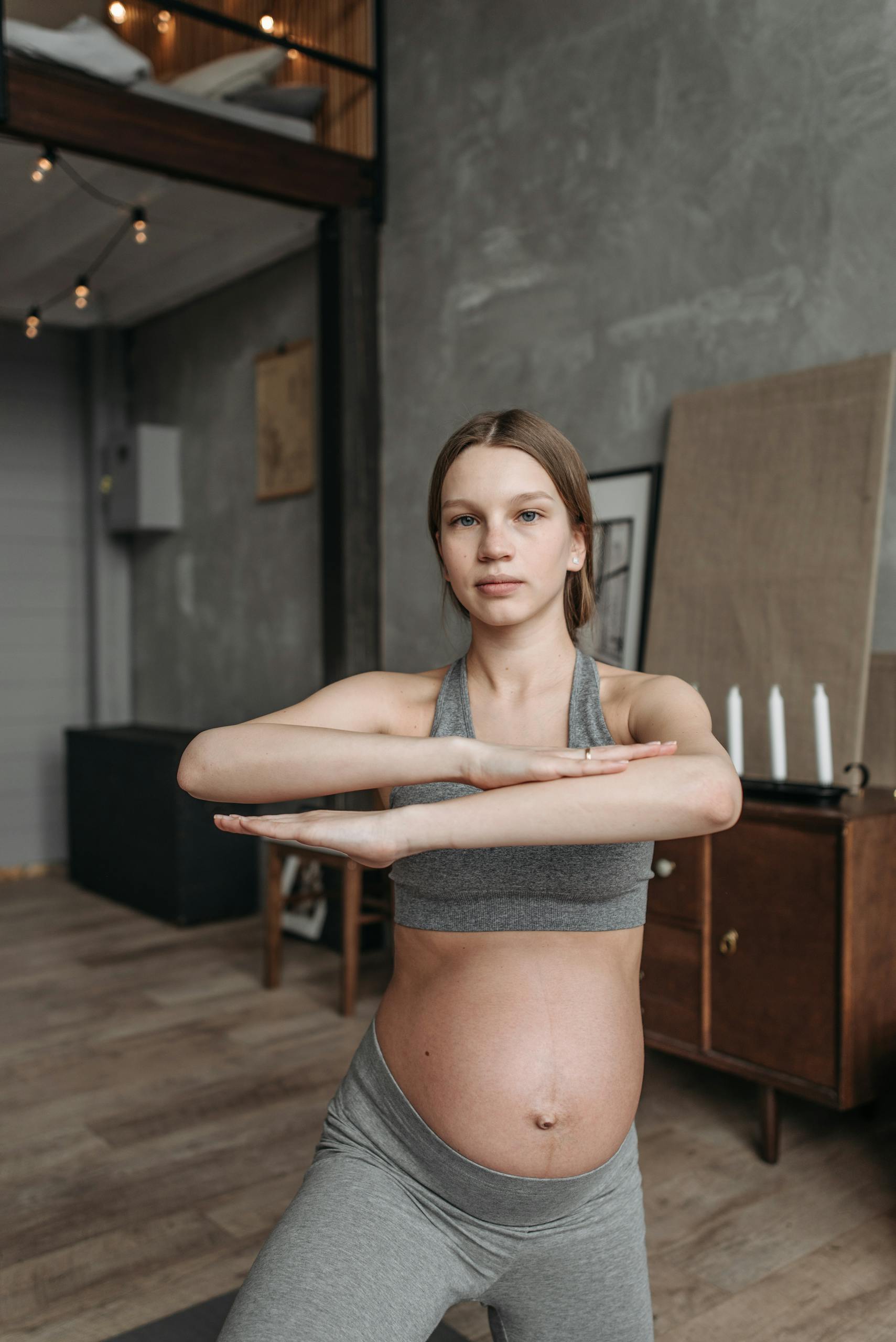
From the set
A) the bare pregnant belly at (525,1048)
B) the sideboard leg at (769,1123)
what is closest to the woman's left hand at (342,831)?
the bare pregnant belly at (525,1048)

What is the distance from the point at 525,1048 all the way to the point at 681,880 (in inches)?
57.5

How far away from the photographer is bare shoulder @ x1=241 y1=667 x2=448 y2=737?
142cm

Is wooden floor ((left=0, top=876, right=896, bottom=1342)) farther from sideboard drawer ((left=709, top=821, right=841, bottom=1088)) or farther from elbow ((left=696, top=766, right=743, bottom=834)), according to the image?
elbow ((left=696, top=766, right=743, bottom=834))

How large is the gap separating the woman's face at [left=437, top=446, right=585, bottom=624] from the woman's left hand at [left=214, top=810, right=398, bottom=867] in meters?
0.32

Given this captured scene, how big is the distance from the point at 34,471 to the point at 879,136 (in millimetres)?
4696

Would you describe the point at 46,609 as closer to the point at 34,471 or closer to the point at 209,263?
the point at 34,471

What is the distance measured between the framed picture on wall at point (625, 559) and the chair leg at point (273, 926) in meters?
1.40

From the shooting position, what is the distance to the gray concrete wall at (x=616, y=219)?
9.07 feet

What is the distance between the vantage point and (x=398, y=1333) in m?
1.14

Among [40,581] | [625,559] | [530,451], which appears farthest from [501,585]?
[40,581]

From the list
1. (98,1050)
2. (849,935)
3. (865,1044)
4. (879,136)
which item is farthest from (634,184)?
(98,1050)

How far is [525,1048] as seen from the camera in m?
1.25

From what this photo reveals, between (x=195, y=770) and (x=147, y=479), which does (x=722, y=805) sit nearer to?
(x=195, y=770)

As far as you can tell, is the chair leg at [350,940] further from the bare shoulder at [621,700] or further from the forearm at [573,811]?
the forearm at [573,811]
